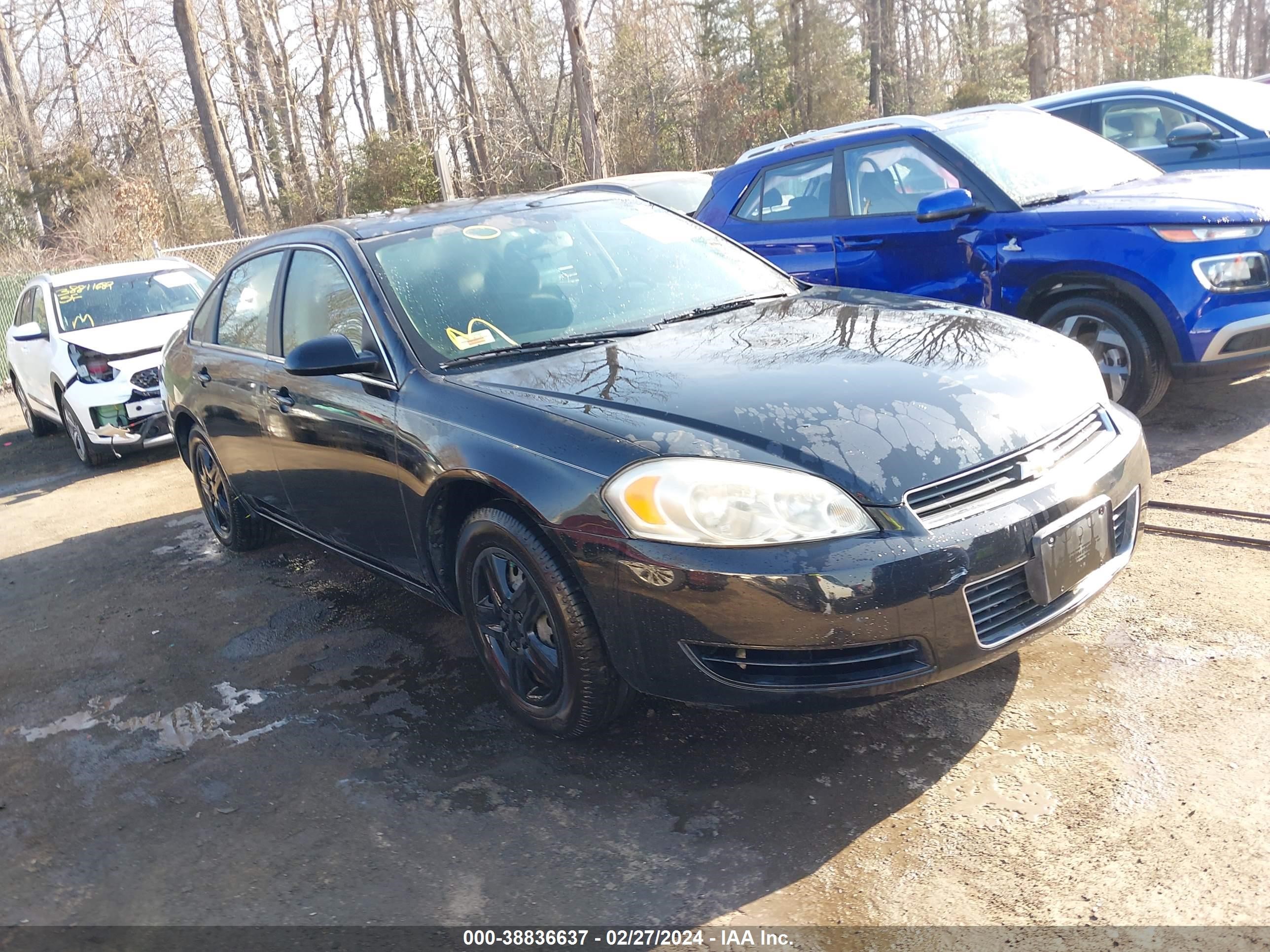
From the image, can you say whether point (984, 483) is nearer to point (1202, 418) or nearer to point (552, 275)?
point (552, 275)

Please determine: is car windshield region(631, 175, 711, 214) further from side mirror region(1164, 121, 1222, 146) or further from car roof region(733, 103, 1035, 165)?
side mirror region(1164, 121, 1222, 146)

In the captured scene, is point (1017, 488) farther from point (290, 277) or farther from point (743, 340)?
point (290, 277)

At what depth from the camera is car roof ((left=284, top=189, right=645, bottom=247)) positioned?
4242mm

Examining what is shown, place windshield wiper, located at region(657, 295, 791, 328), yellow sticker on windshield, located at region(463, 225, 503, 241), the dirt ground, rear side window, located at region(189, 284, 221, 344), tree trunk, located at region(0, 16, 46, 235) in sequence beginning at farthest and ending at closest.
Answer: tree trunk, located at region(0, 16, 46, 235), rear side window, located at region(189, 284, 221, 344), yellow sticker on windshield, located at region(463, 225, 503, 241), windshield wiper, located at region(657, 295, 791, 328), the dirt ground

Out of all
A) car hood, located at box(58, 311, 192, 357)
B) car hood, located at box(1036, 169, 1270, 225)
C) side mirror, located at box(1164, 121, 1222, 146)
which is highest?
side mirror, located at box(1164, 121, 1222, 146)

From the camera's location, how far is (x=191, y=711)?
4.03m

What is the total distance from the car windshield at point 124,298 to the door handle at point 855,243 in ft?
18.8

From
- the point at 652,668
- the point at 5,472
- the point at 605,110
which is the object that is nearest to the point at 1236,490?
the point at 652,668

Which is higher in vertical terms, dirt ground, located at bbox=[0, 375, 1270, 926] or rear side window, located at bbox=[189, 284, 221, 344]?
rear side window, located at bbox=[189, 284, 221, 344]

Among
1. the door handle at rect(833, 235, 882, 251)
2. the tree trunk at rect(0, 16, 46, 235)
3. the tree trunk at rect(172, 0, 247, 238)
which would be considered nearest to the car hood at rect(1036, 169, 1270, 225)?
the door handle at rect(833, 235, 882, 251)

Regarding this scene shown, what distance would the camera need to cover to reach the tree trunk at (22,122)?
30719mm

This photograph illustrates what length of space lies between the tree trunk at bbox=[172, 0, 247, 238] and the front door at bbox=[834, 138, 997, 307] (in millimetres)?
19525

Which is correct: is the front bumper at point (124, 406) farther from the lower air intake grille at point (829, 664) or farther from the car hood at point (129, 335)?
the lower air intake grille at point (829, 664)

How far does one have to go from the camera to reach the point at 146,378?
8719 millimetres
